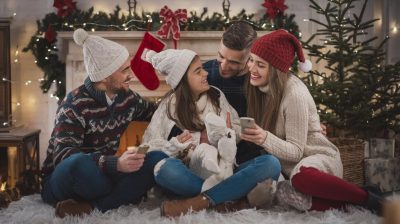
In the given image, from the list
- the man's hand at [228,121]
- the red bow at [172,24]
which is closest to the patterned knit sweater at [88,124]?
the man's hand at [228,121]

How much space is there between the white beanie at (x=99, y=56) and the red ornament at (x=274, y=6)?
2484 mm

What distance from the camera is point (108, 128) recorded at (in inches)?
92.1

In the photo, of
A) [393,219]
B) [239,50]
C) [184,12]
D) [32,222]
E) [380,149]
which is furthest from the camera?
[184,12]

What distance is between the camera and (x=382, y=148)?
3262 mm

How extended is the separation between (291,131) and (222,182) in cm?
40

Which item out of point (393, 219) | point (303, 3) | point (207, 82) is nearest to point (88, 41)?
point (207, 82)

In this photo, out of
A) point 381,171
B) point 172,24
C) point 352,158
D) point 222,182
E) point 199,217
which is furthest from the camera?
point 172,24

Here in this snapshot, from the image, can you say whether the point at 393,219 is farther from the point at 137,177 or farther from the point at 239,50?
the point at 239,50

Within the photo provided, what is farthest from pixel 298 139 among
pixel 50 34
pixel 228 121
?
pixel 50 34

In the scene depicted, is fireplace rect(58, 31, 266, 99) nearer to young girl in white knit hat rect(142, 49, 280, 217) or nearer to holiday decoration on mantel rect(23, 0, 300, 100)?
holiday decoration on mantel rect(23, 0, 300, 100)

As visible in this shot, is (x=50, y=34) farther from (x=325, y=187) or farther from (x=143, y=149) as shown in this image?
(x=325, y=187)

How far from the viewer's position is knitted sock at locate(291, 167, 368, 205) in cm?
212

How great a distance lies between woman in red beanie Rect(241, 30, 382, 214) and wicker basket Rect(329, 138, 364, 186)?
652 mm

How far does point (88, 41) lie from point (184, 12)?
6.71ft
